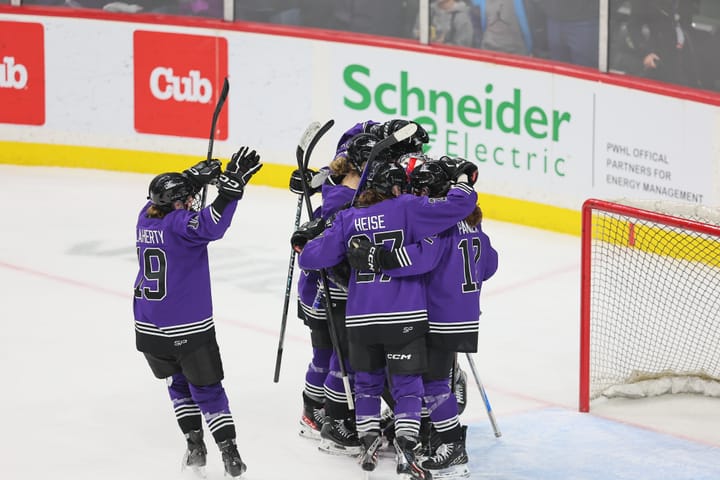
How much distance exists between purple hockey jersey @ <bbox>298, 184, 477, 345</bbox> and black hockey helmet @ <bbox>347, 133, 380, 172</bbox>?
300 mm

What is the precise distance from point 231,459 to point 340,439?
1.82 feet

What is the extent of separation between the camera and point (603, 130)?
891cm

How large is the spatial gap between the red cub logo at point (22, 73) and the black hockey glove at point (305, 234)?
20.0 feet

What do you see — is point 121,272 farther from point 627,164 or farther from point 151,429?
point 627,164

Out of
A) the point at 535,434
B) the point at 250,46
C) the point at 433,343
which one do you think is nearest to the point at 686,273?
Answer: the point at 535,434

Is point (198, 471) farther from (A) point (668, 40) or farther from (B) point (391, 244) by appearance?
(A) point (668, 40)

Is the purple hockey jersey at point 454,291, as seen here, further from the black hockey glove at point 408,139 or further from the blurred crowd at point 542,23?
the blurred crowd at point 542,23

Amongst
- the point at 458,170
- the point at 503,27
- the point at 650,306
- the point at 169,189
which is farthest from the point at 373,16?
the point at 169,189

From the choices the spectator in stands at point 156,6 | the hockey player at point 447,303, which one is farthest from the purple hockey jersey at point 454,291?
the spectator in stands at point 156,6

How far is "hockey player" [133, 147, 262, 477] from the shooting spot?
518 centimetres

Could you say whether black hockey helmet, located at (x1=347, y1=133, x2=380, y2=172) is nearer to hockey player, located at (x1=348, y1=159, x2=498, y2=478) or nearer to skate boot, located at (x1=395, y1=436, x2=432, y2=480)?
hockey player, located at (x1=348, y1=159, x2=498, y2=478)

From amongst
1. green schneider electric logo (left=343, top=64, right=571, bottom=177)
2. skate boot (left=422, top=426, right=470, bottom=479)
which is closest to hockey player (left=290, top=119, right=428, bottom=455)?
skate boot (left=422, top=426, right=470, bottom=479)

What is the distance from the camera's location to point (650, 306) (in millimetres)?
6777

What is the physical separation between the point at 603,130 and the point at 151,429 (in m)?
4.04
